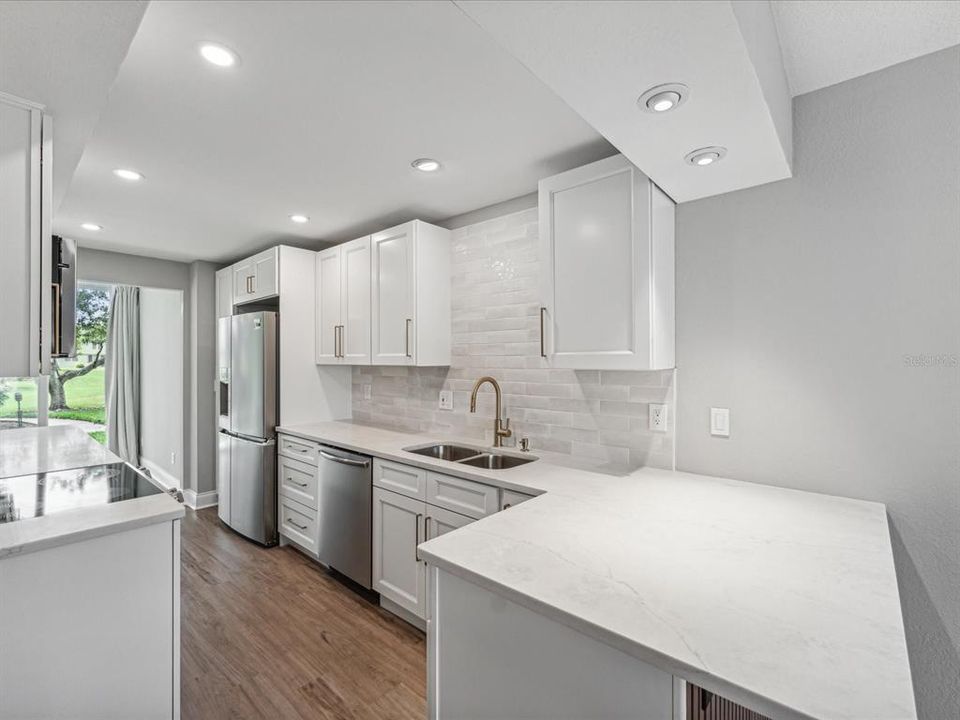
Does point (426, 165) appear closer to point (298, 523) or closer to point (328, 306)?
point (328, 306)

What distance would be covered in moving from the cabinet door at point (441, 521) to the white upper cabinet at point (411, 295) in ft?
Result: 3.17

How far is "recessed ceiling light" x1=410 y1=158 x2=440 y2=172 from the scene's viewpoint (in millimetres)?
2233

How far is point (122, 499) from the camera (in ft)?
5.16

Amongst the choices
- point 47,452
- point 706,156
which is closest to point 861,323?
point 706,156

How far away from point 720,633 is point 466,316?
2359 mm

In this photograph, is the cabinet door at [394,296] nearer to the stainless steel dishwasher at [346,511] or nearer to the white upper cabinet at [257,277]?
the stainless steel dishwasher at [346,511]

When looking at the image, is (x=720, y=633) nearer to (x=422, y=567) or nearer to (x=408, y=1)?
(x=408, y=1)

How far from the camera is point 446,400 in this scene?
10.3 feet

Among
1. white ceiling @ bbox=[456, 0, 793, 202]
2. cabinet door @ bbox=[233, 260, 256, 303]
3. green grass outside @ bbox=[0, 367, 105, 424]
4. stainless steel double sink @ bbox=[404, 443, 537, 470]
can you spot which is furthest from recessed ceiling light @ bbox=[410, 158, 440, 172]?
green grass outside @ bbox=[0, 367, 105, 424]

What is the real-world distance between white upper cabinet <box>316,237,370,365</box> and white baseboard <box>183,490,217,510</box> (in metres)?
2.01

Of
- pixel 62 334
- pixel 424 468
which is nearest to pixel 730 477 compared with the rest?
pixel 424 468

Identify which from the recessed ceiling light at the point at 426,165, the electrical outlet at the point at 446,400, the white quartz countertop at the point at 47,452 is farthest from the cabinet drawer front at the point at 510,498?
the white quartz countertop at the point at 47,452

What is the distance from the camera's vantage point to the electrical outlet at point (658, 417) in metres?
2.10

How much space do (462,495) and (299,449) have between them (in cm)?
167
